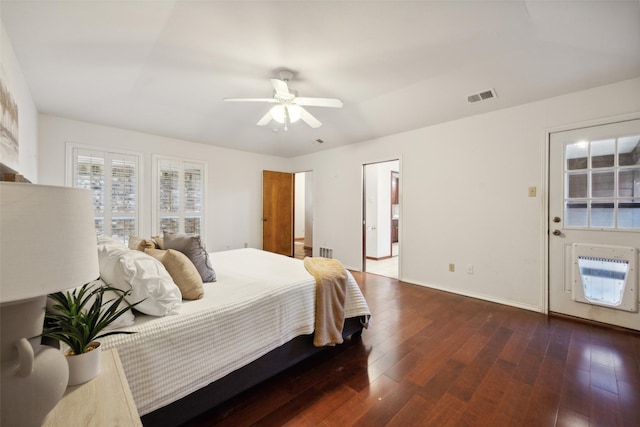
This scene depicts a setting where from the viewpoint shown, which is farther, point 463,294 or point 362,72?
point 463,294

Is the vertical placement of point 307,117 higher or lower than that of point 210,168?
higher

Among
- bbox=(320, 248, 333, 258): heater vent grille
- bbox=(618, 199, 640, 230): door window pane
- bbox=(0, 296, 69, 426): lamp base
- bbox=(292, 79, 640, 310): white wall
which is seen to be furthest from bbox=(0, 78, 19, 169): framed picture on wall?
bbox=(618, 199, 640, 230): door window pane

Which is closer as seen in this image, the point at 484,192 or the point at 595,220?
the point at 595,220

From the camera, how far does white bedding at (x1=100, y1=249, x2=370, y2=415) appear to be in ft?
4.06

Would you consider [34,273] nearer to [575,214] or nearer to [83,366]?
[83,366]

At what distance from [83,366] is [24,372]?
345 mm

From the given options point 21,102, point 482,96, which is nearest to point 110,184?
point 21,102

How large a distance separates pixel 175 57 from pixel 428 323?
3685 mm

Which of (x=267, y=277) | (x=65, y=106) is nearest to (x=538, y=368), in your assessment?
(x=267, y=277)

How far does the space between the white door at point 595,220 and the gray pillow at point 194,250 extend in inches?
144

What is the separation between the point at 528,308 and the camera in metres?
3.05

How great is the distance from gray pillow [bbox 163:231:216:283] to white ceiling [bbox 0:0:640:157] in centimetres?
170

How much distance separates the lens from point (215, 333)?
58.4 inches

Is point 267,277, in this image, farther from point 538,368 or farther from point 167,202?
point 167,202
